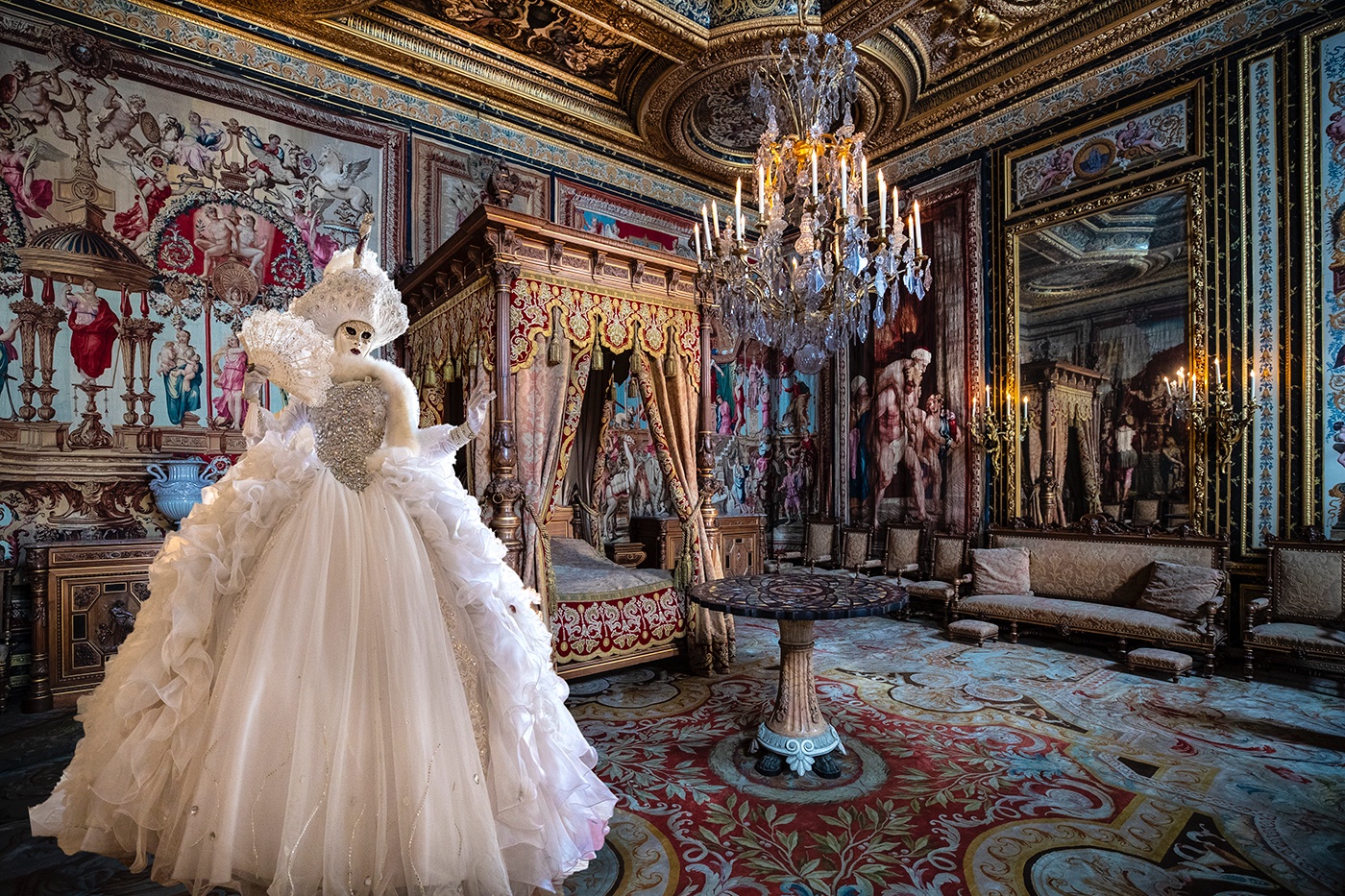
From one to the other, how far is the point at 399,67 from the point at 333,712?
6.21 m

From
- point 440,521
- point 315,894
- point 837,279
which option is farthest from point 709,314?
point 315,894

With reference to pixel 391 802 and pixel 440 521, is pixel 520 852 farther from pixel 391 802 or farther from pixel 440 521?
pixel 440 521

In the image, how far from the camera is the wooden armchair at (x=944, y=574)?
→ 6.67 meters

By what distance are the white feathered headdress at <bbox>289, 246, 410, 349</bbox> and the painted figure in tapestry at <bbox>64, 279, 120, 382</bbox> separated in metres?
3.46

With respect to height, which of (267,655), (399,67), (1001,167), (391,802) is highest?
(399,67)

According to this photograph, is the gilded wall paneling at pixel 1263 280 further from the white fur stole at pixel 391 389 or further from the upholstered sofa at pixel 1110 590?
the white fur stole at pixel 391 389

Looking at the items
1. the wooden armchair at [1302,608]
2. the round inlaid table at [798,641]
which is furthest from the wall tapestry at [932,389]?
the round inlaid table at [798,641]

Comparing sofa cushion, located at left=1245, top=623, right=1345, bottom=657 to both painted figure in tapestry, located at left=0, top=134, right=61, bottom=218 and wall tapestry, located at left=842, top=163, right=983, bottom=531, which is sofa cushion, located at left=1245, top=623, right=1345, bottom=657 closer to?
wall tapestry, located at left=842, top=163, right=983, bottom=531

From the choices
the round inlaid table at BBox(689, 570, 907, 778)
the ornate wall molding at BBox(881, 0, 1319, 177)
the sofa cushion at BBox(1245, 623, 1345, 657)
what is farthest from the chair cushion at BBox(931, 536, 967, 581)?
the ornate wall molding at BBox(881, 0, 1319, 177)

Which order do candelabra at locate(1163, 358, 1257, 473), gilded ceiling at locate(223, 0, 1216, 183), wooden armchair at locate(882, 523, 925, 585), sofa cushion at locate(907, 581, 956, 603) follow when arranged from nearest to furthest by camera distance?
candelabra at locate(1163, 358, 1257, 473) → gilded ceiling at locate(223, 0, 1216, 183) → sofa cushion at locate(907, 581, 956, 603) → wooden armchair at locate(882, 523, 925, 585)

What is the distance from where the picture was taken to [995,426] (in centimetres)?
693

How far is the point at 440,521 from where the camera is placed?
7.40 ft

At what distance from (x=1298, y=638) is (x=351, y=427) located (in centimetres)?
626

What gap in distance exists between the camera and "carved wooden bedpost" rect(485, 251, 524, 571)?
424 centimetres
